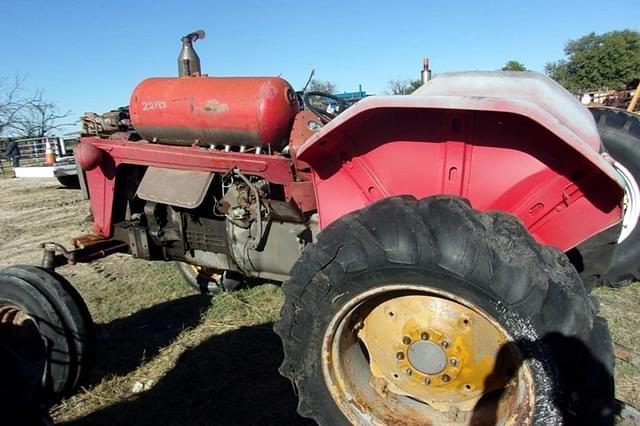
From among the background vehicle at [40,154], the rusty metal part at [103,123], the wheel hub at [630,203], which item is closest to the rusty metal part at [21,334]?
the rusty metal part at [103,123]

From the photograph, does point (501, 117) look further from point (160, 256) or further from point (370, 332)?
point (160, 256)

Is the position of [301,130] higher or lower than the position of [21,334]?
higher

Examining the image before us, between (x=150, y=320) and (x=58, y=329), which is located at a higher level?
(x=58, y=329)

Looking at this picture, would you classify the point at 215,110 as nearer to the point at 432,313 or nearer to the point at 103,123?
the point at 103,123

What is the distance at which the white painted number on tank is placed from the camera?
3182 mm

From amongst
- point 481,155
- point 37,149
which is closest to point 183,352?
point 481,155

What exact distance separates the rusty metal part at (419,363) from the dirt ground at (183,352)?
0.60 metres

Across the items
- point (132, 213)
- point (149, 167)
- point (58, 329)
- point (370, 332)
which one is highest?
point (149, 167)

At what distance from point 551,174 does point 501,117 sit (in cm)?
29

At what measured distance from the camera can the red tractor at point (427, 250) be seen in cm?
172

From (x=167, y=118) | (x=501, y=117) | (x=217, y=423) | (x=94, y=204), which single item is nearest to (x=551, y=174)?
(x=501, y=117)

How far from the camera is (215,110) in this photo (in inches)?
119

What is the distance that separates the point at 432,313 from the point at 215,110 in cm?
173

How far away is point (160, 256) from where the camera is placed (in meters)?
3.58
